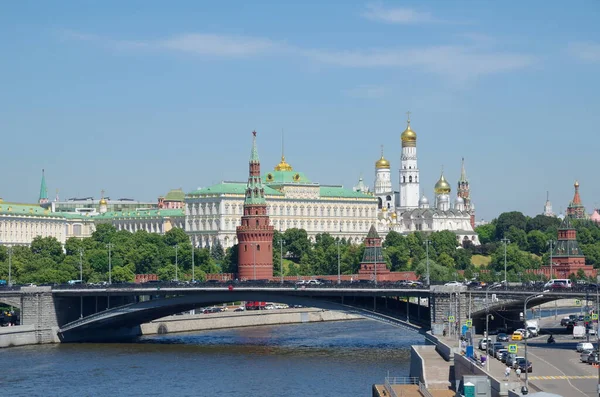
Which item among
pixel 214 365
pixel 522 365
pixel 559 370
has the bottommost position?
pixel 214 365


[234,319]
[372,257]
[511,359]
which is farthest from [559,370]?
[372,257]

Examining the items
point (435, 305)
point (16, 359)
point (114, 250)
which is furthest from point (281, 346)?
point (114, 250)

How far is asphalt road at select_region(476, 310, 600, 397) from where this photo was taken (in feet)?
233

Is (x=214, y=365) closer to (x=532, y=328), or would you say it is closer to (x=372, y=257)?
(x=532, y=328)

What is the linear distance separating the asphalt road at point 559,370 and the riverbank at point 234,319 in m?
42.9

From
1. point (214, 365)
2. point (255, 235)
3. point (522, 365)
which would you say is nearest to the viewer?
point (522, 365)

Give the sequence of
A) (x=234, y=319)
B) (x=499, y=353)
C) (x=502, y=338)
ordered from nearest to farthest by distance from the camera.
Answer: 1. (x=499, y=353)
2. (x=502, y=338)
3. (x=234, y=319)

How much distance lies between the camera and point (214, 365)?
106 m

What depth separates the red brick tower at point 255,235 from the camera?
19362 centimetres

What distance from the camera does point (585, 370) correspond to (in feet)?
262

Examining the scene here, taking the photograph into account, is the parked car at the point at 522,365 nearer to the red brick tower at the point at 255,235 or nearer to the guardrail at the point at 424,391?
the guardrail at the point at 424,391

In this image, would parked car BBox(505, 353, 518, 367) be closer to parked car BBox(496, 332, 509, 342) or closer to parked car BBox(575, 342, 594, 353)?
parked car BBox(575, 342, 594, 353)

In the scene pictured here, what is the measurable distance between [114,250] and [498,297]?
92.2 meters

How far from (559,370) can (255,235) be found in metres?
116
